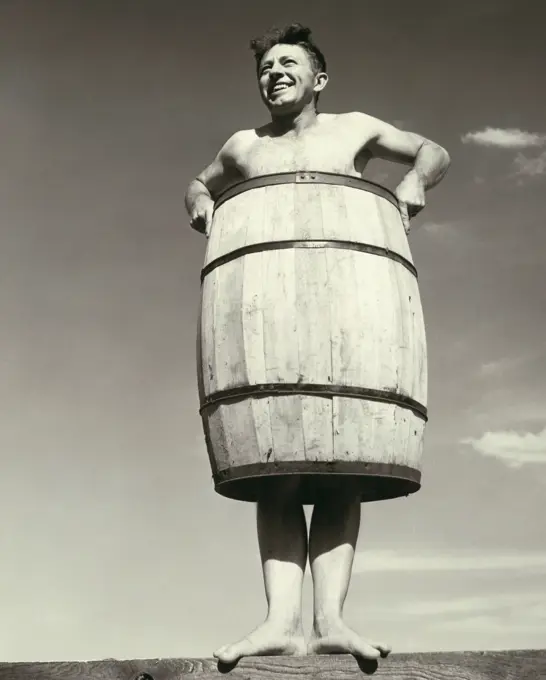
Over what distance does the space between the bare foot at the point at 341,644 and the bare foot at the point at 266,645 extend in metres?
0.06

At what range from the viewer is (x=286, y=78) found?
14.0 feet

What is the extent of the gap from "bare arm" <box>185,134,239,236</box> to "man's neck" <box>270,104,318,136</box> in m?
0.23

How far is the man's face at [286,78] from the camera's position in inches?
168

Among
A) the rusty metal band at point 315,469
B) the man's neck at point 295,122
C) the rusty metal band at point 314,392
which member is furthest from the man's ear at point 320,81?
the rusty metal band at point 315,469

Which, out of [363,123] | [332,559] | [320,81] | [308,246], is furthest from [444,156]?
[332,559]

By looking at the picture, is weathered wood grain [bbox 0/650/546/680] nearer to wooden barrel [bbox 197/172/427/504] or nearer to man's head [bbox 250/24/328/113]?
wooden barrel [bbox 197/172/427/504]

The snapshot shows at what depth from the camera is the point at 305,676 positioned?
11.3 feet

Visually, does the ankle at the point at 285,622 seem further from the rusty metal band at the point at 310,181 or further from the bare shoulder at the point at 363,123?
the bare shoulder at the point at 363,123

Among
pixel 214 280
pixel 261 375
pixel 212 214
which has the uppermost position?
pixel 212 214

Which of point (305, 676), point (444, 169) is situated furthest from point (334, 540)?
point (444, 169)

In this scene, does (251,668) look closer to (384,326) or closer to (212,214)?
(384,326)

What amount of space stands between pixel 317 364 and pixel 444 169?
4.82ft

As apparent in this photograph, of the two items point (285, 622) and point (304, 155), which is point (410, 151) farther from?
point (285, 622)

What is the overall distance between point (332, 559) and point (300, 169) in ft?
5.58
